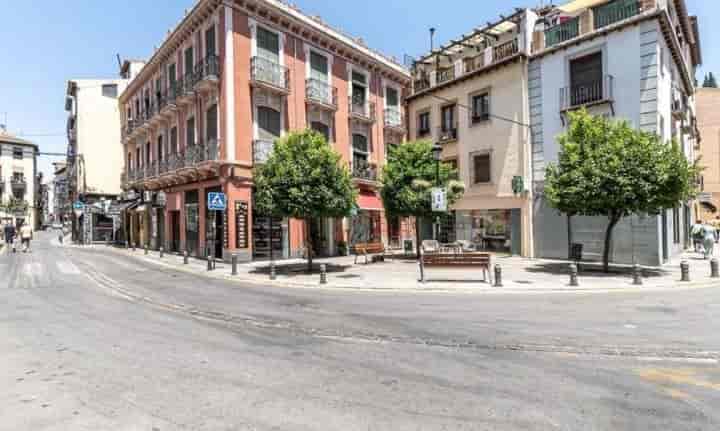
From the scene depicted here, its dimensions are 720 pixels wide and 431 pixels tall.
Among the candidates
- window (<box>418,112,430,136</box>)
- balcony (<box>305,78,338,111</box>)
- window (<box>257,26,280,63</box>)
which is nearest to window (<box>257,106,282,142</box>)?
balcony (<box>305,78,338,111</box>)

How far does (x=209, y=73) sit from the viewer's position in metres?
17.1

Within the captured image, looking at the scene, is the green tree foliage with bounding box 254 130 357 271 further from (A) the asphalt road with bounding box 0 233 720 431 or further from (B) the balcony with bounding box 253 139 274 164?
(A) the asphalt road with bounding box 0 233 720 431

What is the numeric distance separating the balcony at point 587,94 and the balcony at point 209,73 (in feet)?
52.8

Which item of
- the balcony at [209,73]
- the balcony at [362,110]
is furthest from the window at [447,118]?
the balcony at [209,73]

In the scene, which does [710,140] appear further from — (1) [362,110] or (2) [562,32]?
(1) [362,110]

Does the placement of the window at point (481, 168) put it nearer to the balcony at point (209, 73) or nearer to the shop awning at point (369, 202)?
the shop awning at point (369, 202)

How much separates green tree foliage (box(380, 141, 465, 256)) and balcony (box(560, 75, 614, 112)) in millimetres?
6236

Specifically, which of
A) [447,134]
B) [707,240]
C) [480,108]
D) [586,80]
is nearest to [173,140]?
[447,134]

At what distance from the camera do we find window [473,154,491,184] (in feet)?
68.5

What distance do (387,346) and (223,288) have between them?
23.3 feet

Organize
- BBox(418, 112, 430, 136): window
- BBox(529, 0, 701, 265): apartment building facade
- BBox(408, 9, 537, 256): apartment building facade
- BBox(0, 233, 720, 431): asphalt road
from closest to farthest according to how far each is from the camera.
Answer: BBox(0, 233, 720, 431): asphalt road < BBox(529, 0, 701, 265): apartment building facade < BBox(408, 9, 537, 256): apartment building facade < BBox(418, 112, 430, 136): window

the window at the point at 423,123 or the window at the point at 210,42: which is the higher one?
the window at the point at 210,42

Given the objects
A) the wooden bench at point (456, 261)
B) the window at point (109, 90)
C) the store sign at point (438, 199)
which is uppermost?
the window at point (109, 90)

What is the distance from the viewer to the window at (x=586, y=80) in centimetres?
1667
